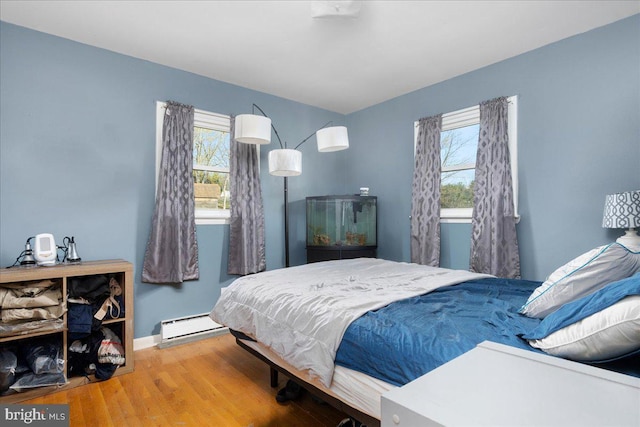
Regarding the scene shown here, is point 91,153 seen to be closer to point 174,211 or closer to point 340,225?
point 174,211

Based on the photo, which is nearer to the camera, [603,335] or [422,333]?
[603,335]

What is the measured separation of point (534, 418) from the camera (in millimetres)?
583

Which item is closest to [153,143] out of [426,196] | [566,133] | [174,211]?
[174,211]

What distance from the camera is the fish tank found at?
3.75 m

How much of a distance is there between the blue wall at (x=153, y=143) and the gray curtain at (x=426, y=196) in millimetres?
169

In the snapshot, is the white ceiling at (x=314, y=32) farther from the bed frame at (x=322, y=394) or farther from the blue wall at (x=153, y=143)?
the bed frame at (x=322, y=394)

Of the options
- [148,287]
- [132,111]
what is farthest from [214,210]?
[132,111]

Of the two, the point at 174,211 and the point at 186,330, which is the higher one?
the point at 174,211

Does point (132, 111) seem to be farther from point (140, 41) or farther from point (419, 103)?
point (419, 103)

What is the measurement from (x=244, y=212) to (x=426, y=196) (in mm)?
1941

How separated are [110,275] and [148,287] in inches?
18.6

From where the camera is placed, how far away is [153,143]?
3.03 meters

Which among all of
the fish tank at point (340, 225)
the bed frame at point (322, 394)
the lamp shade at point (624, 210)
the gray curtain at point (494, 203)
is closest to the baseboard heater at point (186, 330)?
the bed frame at point (322, 394)

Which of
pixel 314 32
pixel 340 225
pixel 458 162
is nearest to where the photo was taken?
pixel 314 32
